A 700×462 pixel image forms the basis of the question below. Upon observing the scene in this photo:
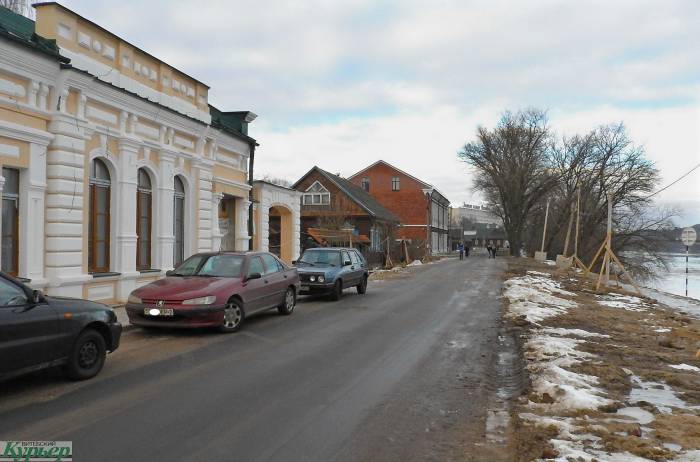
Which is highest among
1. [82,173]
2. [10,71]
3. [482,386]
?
[10,71]

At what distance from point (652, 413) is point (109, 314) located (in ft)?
20.3

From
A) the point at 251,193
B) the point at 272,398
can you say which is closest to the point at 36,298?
the point at 272,398

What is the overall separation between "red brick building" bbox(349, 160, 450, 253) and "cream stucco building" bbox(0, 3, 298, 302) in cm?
4893

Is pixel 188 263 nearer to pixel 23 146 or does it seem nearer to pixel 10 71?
pixel 23 146

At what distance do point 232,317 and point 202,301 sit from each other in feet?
2.79

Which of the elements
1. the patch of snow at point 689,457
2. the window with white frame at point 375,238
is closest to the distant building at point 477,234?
the window with white frame at point 375,238

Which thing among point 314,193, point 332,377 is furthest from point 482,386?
point 314,193

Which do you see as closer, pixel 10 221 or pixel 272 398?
pixel 272 398

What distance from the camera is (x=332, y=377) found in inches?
269

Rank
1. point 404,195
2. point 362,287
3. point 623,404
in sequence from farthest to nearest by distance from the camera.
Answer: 1. point 404,195
2. point 362,287
3. point 623,404

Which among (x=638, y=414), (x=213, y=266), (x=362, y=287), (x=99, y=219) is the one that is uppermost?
(x=99, y=219)

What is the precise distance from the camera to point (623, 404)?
18.5 ft

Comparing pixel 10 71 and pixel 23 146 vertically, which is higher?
pixel 10 71

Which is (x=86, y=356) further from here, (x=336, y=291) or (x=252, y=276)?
(x=336, y=291)
